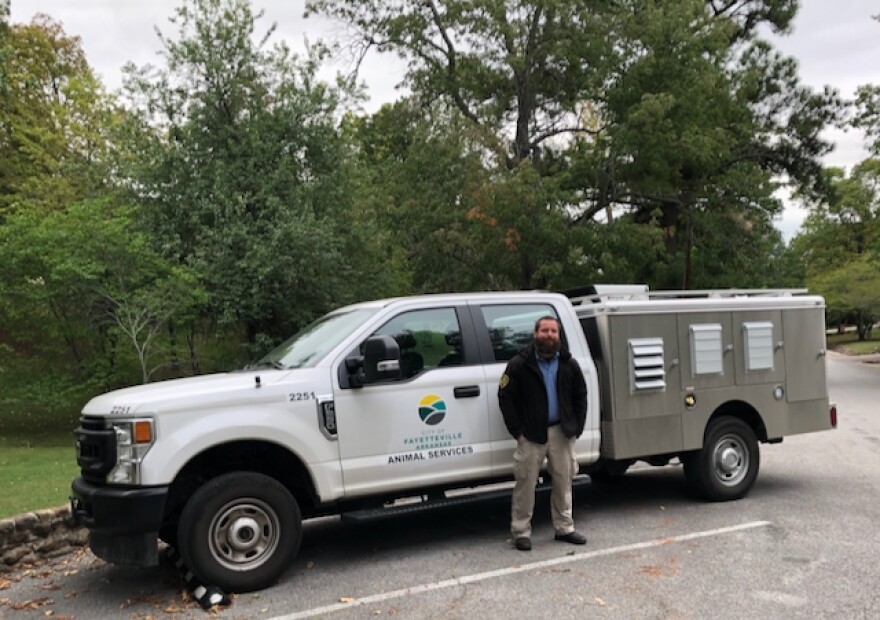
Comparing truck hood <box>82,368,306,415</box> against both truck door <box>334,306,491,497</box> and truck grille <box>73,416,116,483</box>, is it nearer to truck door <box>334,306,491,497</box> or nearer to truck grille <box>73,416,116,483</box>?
truck grille <box>73,416,116,483</box>

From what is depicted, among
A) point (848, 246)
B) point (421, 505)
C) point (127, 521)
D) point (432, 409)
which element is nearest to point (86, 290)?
point (127, 521)

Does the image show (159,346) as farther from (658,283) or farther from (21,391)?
(658,283)

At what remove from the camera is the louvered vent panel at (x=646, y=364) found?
681cm

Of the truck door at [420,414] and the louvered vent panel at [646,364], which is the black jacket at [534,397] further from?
the louvered vent panel at [646,364]

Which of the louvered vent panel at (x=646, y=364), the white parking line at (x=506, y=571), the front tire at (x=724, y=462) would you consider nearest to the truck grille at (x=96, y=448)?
the white parking line at (x=506, y=571)

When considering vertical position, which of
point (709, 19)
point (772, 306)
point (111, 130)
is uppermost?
point (709, 19)

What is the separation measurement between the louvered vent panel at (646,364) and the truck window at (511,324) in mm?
726

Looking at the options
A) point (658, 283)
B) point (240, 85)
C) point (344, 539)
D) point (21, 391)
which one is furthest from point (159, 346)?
point (658, 283)

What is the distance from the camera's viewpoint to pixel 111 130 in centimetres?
1853

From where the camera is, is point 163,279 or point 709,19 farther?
point 709,19

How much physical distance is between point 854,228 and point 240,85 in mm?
54464

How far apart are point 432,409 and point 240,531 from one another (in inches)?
65.5

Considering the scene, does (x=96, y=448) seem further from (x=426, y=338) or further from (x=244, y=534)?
(x=426, y=338)

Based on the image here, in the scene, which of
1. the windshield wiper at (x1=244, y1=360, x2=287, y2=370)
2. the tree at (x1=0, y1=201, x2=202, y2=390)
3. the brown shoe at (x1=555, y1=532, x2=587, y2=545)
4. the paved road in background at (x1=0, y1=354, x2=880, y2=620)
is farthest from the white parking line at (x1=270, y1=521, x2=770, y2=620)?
the tree at (x1=0, y1=201, x2=202, y2=390)
